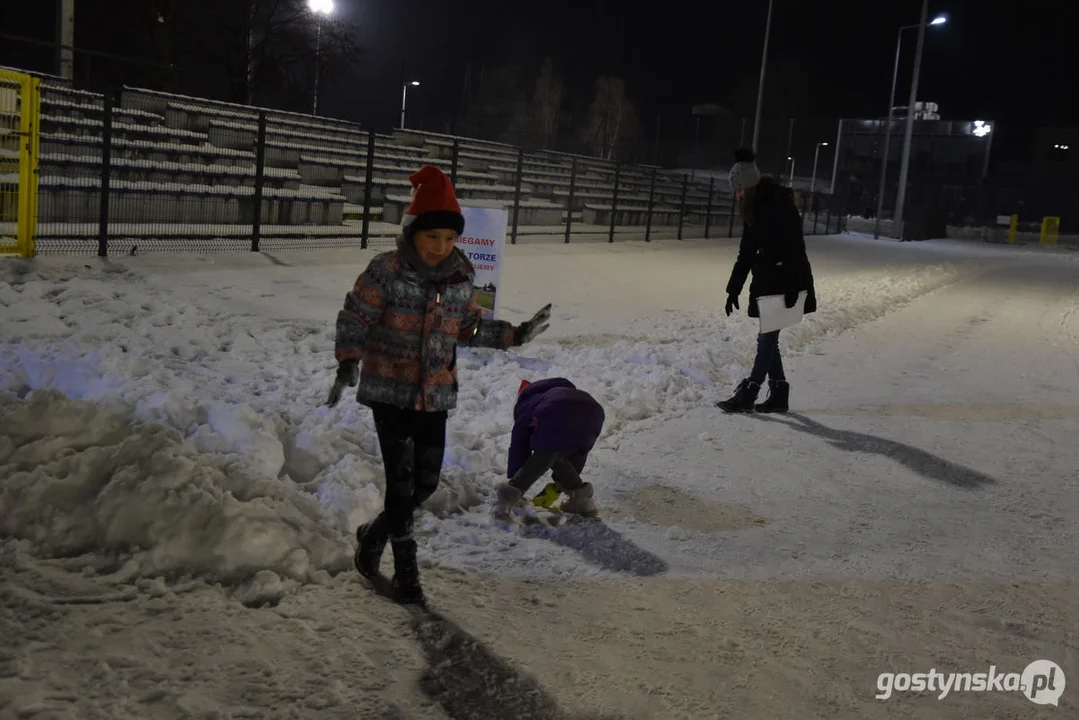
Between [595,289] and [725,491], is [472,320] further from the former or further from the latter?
[595,289]

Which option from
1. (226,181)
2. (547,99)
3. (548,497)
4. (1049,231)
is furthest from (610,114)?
(548,497)

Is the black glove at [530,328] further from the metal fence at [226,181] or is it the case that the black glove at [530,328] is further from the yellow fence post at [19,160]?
the yellow fence post at [19,160]

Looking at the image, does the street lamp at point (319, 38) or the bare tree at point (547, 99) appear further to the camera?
the bare tree at point (547, 99)

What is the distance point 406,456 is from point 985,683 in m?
2.27

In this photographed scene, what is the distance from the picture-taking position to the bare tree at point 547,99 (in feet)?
238

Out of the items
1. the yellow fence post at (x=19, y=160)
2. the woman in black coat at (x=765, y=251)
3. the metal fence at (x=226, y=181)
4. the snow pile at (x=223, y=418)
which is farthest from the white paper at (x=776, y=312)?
the yellow fence post at (x=19, y=160)

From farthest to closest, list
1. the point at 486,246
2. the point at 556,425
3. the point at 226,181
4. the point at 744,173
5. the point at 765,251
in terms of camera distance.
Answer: the point at 226,181 → the point at 486,246 → the point at 765,251 → the point at 744,173 → the point at 556,425

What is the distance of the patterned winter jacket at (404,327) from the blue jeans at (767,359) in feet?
13.7

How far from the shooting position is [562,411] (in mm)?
4699

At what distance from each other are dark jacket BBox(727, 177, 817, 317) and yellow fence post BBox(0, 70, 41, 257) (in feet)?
24.3

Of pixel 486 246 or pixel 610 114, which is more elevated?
pixel 610 114

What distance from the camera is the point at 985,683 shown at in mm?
3480

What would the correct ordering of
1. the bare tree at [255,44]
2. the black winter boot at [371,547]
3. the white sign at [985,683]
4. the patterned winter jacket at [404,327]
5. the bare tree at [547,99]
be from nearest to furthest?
the white sign at [985,683] → the patterned winter jacket at [404,327] → the black winter boot at [371,547] → the bare tree at [255,44] → the bare tree at [547,99]

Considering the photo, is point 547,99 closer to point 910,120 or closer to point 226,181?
point 910,120
